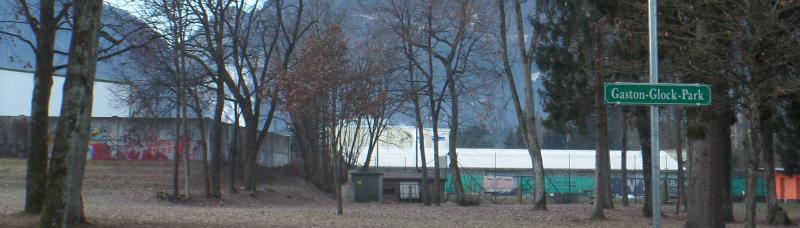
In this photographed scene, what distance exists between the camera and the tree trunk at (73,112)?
1441 centimetres

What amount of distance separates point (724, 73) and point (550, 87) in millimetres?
13841

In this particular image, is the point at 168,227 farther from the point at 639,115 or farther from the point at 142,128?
the point at 142,128

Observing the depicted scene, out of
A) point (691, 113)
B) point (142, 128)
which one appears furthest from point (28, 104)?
point (691, 113)

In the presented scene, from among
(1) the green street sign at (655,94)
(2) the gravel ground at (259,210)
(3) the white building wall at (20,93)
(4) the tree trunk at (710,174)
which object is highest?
(3) the white building wall at (20,93)

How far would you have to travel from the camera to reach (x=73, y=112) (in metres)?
14.4

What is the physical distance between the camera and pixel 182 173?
1900 inches

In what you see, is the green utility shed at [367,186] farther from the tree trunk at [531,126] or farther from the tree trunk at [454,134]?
the tree trunk at [531,126]

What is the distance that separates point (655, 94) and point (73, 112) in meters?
8.65

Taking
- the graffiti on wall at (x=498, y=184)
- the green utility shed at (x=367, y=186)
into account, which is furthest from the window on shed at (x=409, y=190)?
the graffiti on wall at (x=498, y=184)

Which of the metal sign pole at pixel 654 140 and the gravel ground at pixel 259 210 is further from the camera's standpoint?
the gravel ground at pixel 259 210

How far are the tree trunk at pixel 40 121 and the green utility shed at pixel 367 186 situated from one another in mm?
27748

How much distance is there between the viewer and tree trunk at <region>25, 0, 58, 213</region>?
19.3 m

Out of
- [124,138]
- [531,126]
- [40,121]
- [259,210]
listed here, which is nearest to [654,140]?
[40,121]

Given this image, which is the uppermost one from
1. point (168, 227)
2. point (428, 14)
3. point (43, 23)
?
point (428, 14)
